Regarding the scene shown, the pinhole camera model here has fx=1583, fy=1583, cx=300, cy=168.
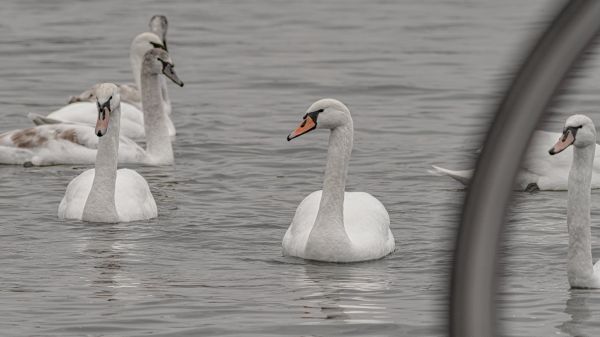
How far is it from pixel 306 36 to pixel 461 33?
2.47m

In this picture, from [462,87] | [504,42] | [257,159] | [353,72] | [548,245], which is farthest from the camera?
[504,42]

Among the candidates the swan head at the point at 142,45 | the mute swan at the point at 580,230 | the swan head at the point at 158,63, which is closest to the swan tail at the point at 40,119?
the swan head at the point at 158,63

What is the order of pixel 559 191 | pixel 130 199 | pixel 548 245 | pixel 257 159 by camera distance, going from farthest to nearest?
pixel 257 159, pixel 559 191, pixel 130 199, pixel 548 245

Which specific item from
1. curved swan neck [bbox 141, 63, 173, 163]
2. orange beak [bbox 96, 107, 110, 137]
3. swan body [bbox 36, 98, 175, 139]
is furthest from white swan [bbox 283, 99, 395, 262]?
swan body [bbox 36, 98, 175, 139]

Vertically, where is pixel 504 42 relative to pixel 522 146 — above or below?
above

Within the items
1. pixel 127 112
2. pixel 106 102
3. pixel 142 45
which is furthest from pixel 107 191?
pixel 142 45

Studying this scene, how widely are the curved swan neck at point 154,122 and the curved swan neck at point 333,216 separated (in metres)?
4.32

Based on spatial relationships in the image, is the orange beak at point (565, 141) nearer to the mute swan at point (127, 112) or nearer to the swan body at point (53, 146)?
the swan body at point (53, 146)

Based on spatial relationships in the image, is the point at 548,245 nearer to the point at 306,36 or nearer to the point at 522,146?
the point at 522,146

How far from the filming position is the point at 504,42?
2336 centimetres

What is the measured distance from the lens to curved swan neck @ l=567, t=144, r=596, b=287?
26.3 feet

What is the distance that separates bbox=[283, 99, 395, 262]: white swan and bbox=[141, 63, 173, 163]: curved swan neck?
414 cm

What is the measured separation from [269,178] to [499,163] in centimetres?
1185

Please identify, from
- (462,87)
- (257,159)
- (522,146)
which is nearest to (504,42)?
(462,87)
